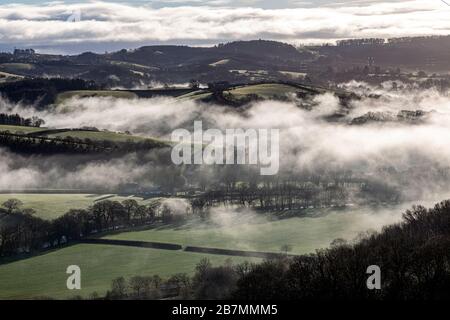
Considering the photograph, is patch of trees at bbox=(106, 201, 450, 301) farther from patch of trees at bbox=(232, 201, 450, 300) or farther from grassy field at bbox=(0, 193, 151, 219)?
grassy field at bbox=(0, 193, 151, 219)

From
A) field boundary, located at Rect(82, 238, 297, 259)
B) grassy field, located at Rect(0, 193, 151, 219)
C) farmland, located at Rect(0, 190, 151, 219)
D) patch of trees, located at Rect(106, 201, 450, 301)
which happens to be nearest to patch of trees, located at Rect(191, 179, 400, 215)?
grassy field, located at Rect(0, 193, 151, 219)

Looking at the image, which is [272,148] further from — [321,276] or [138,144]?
[321,276]

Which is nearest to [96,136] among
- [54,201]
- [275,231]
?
[54,201]

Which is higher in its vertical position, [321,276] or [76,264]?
[321,276]

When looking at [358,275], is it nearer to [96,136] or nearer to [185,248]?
[185,248]

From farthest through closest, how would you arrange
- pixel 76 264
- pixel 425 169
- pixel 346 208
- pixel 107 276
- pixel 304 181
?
1. pixel 425 169
2. pixel 304 181
3. pixel 346 208
4. pixel 76 264
5. pixel 107 276

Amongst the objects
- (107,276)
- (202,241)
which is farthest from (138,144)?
(107,276)
